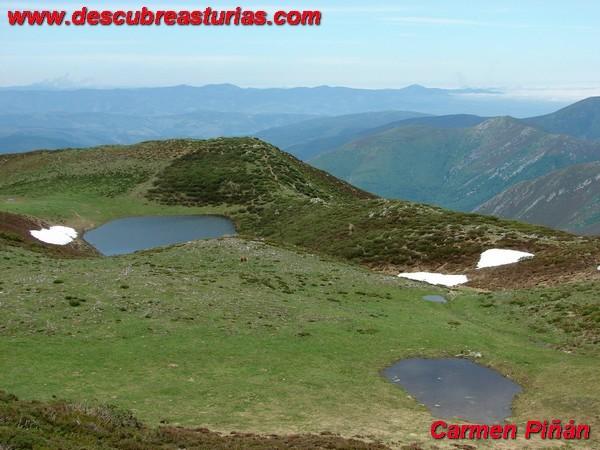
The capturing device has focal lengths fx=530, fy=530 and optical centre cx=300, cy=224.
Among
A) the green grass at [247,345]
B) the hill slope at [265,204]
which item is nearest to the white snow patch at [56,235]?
the hill slope at [265,204]

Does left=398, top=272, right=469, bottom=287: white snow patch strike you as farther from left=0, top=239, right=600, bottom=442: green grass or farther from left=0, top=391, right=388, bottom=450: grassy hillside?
left=0, top=391, right=388, bottom=450: grassy hillside

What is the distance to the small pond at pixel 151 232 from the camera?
82875 mm

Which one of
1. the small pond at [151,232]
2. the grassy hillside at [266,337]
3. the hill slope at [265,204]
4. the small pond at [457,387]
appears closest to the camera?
the grassy hillside at [266,337]

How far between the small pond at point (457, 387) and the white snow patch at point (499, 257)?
35913 millimetres

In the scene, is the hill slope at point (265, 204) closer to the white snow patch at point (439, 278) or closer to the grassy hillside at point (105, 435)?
the white snow patch at point (439, 278)

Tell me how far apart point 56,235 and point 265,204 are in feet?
138

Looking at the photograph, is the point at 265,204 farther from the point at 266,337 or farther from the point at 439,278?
the point at 266,337

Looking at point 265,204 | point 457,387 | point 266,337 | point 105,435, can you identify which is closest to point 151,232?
point 265,204

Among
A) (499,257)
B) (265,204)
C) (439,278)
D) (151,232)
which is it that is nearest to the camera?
(439,278)

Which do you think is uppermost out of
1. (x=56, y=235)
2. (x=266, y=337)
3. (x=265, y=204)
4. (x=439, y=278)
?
(x=266, y=337)

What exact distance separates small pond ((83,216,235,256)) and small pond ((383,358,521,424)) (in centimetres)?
5615

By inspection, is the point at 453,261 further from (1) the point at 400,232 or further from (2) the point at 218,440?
(2) the point at 218,440

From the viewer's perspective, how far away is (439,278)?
6600cm

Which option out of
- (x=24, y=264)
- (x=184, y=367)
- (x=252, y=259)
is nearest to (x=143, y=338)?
(x=184, y=367)
